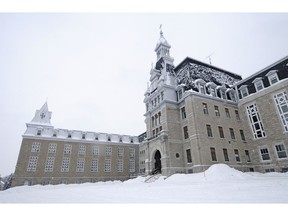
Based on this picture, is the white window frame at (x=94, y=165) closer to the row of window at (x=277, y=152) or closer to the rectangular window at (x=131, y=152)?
the rectangular window at (x=131, y=152)

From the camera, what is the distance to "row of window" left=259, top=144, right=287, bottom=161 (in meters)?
21.9

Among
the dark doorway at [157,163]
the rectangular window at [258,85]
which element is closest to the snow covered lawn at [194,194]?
the dark doorway at [157,163]

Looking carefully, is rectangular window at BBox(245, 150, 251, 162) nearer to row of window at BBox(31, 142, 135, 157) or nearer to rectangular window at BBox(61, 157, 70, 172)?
row of window at BBox(31, 142, 135, 157)

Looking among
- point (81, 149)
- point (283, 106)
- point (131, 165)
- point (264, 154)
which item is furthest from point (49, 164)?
point (283, 106)

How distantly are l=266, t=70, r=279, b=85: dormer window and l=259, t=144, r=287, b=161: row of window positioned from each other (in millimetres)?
9313

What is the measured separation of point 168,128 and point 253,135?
13496 millimetres

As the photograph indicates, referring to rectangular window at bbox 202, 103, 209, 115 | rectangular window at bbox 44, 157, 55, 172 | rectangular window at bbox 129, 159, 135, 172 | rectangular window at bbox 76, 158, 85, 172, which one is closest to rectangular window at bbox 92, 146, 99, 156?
rectangular window at bbox 76, 158, 85, 172

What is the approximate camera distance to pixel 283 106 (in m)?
22.9

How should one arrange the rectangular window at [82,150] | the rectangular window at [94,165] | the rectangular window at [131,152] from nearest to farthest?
the rectangular window at [94,165], the rectangular window at [82,150], the rectangular window at [131,152]

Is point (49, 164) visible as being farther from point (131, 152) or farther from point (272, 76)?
point (272, 76)

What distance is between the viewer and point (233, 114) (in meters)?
27.9

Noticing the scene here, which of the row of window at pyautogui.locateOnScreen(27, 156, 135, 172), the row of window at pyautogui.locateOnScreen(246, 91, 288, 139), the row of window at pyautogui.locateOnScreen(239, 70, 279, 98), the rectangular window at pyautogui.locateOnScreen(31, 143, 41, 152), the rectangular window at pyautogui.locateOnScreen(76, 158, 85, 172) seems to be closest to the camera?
the row of window at pyautogui.locateOnScreen(246, 91, 288, 139)

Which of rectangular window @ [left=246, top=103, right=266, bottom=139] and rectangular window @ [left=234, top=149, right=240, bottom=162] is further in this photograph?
rectangular window @ [left=246, top=103, right=266, bottom=139]

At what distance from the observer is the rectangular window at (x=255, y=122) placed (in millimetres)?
25188
